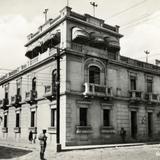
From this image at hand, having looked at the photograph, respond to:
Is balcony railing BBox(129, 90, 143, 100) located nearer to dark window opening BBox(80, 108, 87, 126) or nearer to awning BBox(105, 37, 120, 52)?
awning BBox(105, 37, 120, 52)

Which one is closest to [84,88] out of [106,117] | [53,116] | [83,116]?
[83,116]

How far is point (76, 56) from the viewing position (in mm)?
23391

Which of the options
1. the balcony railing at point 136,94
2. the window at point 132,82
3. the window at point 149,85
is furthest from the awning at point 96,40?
the window at point 149,85

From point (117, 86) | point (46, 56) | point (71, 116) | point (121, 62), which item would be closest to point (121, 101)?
point (117, 86)

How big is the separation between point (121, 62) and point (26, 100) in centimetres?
1032

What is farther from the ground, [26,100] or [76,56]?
[76,56]

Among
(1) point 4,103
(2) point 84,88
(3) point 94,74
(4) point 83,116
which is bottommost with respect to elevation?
(4) point 83,116

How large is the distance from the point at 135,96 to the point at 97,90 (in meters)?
5.60

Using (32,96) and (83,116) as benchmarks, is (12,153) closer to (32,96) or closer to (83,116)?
(83,116)

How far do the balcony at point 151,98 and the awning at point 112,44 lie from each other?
6167mm

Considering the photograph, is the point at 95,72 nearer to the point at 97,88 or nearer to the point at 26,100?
the point at 97,88

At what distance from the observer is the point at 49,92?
77.6ft

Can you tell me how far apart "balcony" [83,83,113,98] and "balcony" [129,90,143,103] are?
357 centimetres

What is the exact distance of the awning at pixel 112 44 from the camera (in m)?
25.8
